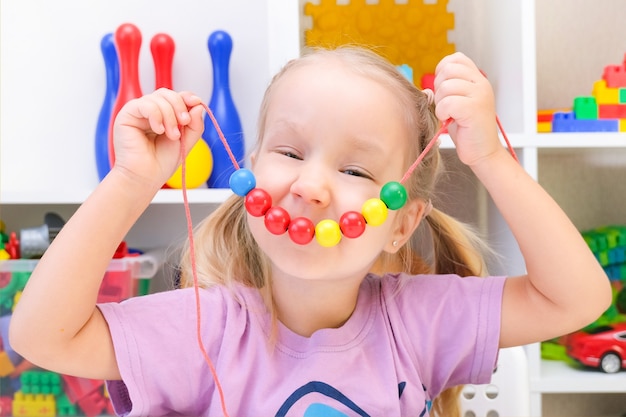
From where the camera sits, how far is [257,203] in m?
0.65

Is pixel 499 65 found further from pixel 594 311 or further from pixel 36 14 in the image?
pixel 36 14

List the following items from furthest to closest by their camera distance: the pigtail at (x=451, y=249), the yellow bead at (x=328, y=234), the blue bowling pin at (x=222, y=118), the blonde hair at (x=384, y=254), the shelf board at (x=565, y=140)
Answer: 1. the blue bowling pin at (x=222, y=118)
2. the shelf board at (x=565, y=140)
3. the pigtail at (x=451, y=249)
4. the blonde hair at (x=384, y=254)
5. the yellow bead at (x=328, y=234)

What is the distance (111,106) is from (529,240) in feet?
3.31

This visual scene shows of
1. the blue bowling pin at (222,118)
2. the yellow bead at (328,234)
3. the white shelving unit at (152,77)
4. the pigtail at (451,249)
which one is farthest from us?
the white shelving unit at (152,77)

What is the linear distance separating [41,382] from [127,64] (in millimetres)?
623

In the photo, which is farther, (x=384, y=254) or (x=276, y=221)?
(x=384, y=254)

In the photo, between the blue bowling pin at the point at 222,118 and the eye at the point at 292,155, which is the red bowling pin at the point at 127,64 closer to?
the blue bowling pin at the point at 222,118

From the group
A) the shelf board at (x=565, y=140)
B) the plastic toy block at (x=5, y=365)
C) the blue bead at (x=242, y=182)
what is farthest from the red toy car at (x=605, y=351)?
the plastic toy block at (x=5, y=365)

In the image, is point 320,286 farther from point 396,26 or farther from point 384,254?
point 396,26

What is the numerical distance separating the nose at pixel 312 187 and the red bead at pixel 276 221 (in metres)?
0.02

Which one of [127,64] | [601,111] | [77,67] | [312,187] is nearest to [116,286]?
[127,64]

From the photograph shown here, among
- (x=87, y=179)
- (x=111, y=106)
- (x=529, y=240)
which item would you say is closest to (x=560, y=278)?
(x=529, y=240)

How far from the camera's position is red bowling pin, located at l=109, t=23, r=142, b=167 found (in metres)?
1.45

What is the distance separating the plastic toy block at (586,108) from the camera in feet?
4.19
